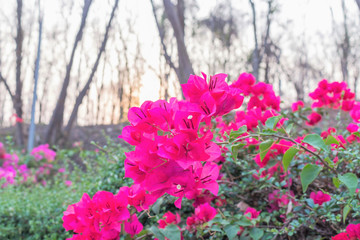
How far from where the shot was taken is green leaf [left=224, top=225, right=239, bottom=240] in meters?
0.98

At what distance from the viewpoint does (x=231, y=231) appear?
3.25ft

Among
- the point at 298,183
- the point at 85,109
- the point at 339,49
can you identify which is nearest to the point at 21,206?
the point at 298,183

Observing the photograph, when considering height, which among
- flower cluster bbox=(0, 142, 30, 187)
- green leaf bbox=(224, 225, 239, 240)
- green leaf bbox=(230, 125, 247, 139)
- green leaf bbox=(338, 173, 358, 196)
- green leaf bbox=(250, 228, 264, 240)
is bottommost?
flower cluster bbox=(0, 142, 30, 187)

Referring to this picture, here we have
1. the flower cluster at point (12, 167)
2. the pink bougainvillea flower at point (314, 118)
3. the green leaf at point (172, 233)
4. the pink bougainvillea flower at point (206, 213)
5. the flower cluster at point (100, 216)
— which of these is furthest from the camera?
the flower cluster at point (12, 167)

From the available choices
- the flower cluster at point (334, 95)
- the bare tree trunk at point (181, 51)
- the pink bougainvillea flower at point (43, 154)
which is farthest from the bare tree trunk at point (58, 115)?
the flower cluster at point (334, 95)

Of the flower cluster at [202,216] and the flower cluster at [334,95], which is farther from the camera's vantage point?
the flower cluster at [334,95]

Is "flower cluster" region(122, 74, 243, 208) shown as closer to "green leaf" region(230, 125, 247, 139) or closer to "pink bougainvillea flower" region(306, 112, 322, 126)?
"green leaf" region(230, 125, 247, 139)

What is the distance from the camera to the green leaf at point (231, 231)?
977 millimetres

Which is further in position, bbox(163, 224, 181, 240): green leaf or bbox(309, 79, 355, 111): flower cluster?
bbox(309, 79, 355, 111): flower cluster

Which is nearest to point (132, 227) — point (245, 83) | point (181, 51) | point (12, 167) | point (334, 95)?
point (245, 83)

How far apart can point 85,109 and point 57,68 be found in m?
3.62

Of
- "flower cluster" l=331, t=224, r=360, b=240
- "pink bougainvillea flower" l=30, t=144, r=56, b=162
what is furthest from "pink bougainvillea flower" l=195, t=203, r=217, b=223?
"pink bougainvillea flower" l=30, t=144, r=56, b=162

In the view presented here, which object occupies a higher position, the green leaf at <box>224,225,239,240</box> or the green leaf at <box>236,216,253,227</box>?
the green leaf at <box>236,216,253,227</box>

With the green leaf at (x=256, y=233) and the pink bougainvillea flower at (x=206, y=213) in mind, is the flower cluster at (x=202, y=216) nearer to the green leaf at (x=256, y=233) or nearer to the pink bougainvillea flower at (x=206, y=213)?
the pink bougainvillea flower at (x=206, y=213)
